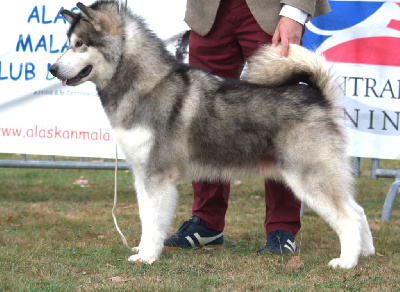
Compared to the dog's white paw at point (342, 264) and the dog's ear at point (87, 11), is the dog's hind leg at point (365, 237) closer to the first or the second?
the dog's white paw at point (342, 264)

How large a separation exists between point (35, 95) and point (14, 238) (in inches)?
77.2

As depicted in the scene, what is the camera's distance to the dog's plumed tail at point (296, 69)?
3781 millimetres

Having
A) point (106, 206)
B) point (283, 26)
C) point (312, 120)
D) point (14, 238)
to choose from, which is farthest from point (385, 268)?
point (106, 206)

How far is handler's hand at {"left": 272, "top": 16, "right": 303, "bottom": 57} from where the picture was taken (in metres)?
3.87

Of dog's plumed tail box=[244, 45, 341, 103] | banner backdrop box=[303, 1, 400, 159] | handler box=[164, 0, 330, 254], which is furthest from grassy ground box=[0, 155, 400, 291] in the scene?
dog's plumed tail box=[244, 45, 341, 103]

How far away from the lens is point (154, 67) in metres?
3.85

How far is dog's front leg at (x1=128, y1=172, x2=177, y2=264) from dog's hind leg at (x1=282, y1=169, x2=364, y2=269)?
0.77 metres

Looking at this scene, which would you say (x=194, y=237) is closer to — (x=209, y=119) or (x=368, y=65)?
(x=209, y=119)

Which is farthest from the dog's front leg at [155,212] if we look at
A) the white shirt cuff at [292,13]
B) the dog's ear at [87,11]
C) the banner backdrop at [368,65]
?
the banner backdrop at [368,65]

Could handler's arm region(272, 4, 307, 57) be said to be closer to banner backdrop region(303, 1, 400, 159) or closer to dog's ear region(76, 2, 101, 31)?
dog's ear region(76, 2, 101, 31)

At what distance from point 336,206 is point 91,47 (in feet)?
5.81

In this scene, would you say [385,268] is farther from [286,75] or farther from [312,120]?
[286,75]

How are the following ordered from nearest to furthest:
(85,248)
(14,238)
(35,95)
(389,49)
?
1. (85,248)
2. (14,238)
3. (389,49)
4. (35,95)

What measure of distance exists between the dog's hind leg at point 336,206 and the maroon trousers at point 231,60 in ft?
1.58
